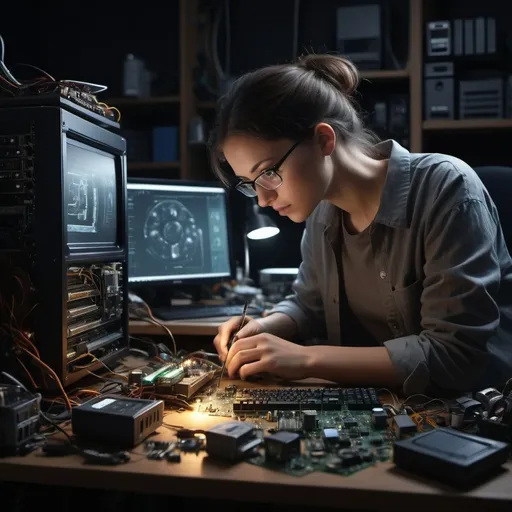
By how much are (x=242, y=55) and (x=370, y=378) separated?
2.34 m

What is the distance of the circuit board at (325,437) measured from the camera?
31.5 inches

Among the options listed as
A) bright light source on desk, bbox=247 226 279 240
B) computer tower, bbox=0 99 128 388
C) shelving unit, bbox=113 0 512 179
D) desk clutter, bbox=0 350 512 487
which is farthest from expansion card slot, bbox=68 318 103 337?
shelving unit, bbox=113 0 512 179

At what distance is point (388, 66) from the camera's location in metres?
2.69

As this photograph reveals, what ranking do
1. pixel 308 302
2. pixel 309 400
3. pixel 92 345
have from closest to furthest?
pixel 309 400
pixel 92 345
pixel 308 302

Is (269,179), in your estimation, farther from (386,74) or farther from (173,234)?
(386,74)

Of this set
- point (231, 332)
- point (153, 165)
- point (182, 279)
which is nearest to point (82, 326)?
point (231, 332)

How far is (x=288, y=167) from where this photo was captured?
126 cm

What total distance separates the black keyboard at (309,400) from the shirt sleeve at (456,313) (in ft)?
0.38

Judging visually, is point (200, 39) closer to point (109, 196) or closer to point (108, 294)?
point (109, 196)

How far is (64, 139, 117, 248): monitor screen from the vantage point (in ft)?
4.04

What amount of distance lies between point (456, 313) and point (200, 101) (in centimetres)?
194

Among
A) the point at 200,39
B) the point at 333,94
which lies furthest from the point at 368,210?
A: the point at 200,39

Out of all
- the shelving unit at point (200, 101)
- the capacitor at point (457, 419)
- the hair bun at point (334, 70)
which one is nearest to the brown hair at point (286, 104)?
the hair bun at point (334, 70)

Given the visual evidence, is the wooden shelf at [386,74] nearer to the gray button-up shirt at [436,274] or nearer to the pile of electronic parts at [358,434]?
the gray button-up shirt at [436,274]
